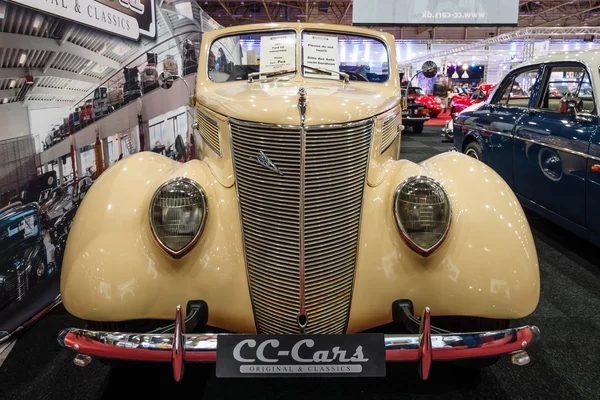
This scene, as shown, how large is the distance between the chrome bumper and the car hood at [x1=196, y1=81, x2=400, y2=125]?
3.01 ft

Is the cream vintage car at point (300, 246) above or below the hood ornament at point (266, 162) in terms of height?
below

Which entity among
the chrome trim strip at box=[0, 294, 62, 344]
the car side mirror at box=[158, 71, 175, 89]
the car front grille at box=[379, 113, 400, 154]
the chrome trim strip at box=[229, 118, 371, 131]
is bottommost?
the chrome trim strip at box=[0, 294, 62, 344]

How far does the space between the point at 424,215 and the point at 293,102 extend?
78cm

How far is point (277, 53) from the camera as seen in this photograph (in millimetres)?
3029

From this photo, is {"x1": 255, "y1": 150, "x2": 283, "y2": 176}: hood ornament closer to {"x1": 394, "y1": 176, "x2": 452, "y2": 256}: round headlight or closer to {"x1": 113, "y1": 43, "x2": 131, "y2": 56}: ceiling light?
{"x1": 394, "y1": 176, "x2": 452, "y2": 256}: round headlight

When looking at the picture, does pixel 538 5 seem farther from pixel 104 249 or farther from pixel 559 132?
pixel 104 249

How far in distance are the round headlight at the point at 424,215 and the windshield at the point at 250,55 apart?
139 centimetres

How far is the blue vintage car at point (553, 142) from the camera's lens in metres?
3.57

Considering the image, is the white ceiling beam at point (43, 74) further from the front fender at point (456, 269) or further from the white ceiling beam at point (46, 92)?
the front fender at point (456, 269)

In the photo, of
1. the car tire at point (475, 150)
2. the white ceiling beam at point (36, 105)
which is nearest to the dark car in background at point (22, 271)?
the white ceiling beam at point (36, 105)

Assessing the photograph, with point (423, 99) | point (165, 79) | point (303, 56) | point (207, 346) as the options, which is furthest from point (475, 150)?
point (423, 99)

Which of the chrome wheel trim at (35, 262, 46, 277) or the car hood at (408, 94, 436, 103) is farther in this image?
Result: the car hood at (408, 94, 436, 103)

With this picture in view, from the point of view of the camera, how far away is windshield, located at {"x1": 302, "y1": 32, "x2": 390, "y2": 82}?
3018 mm

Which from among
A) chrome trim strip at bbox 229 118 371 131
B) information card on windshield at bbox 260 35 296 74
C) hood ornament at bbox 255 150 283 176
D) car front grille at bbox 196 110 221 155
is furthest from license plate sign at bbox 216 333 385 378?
information card on windshield at bbox 260 35 296 74
